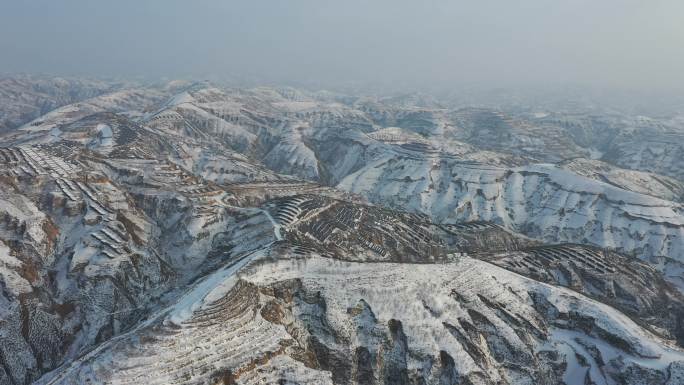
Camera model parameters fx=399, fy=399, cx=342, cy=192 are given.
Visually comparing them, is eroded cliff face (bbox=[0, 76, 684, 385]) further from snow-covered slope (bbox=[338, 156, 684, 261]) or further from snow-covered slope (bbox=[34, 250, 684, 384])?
snow-covered slope (bbox=[338, 156, 684, 261])

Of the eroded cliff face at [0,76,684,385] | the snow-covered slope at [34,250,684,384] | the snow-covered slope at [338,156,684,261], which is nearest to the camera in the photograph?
the snow-covered slope at [34,250,684,384]

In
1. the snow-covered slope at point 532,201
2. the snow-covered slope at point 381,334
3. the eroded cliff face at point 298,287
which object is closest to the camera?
the snow-covered slope at point 381,334

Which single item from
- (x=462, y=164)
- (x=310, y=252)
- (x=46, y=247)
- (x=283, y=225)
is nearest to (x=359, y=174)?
(x=462, y=164)

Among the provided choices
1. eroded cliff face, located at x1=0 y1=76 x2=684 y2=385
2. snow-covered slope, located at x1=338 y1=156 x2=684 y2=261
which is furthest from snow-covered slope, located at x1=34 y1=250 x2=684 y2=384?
snow-covered slope, located at x1=338 y1=156 x2=684 y2=261

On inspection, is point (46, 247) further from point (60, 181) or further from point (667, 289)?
point (667, 289)

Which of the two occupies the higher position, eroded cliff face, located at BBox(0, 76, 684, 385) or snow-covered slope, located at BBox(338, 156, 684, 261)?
eroded cliff face, located at BBox(0, 76, 684, 385)

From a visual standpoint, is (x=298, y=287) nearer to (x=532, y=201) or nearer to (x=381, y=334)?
(x=381, y=334)

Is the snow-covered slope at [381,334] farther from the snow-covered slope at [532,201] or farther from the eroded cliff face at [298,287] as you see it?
the snow-covered slope at [532,201]

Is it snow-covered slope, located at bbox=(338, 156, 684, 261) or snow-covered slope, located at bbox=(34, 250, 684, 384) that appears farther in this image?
snow-covered slope, located at bbox=(338, 156, 684, 261)

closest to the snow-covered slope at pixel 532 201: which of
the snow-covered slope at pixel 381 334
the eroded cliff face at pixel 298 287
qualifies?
the eroded cliff face at pixel 298 287

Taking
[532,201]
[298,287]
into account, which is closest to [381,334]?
[298,287]

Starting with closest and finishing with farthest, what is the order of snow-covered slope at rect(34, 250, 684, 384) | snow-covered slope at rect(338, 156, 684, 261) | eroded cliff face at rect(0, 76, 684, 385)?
snow-covered slope at rect(34, 250, 684, 384)
eroded cliff face at rect(0, 76, 684, 385)
snow-covered slope at rect(338, 156, 684, 261)

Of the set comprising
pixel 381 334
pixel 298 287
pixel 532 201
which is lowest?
pixel 532 201
